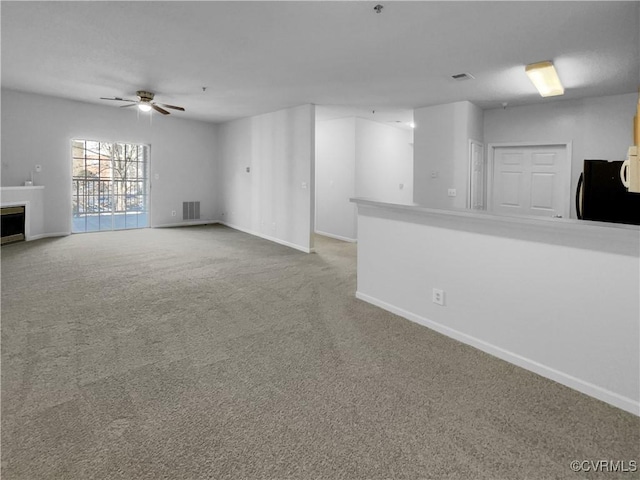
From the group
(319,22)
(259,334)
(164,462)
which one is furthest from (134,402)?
(319,22)

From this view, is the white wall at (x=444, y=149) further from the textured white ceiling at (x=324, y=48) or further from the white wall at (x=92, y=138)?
the white wall at (x=92, y=138)

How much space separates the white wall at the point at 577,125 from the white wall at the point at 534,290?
156 inches

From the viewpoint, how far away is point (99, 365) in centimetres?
242

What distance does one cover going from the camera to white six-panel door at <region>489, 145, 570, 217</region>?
225 inches

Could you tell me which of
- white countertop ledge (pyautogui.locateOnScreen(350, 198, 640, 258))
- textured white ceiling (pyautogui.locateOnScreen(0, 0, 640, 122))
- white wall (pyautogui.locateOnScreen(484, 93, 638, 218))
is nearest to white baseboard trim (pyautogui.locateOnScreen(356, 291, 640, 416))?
white countertop ledge (pyautogui.locateOnScreen(350, 198, 640, 258))

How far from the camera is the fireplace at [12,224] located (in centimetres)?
599

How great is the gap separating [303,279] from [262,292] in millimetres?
702

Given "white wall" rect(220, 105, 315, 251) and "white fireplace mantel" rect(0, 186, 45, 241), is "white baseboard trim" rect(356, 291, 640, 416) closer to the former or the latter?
"white wall" rect(220, 105, 315, 251)

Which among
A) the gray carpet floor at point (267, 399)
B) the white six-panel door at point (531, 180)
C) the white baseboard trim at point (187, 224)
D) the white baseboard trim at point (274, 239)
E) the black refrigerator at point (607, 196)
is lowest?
the gray carpet floor at point (267, 399)

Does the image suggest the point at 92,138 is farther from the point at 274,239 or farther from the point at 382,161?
the point at 382,161

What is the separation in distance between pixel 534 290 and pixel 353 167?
5.43m

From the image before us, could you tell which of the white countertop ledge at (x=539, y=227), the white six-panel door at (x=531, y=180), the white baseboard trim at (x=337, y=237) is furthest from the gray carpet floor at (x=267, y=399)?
the white six-panel door at (x=531, y=180)

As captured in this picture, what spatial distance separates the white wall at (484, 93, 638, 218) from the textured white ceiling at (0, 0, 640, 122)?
251 millimetres

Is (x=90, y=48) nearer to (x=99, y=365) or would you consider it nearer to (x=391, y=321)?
(x=99, y=365)
